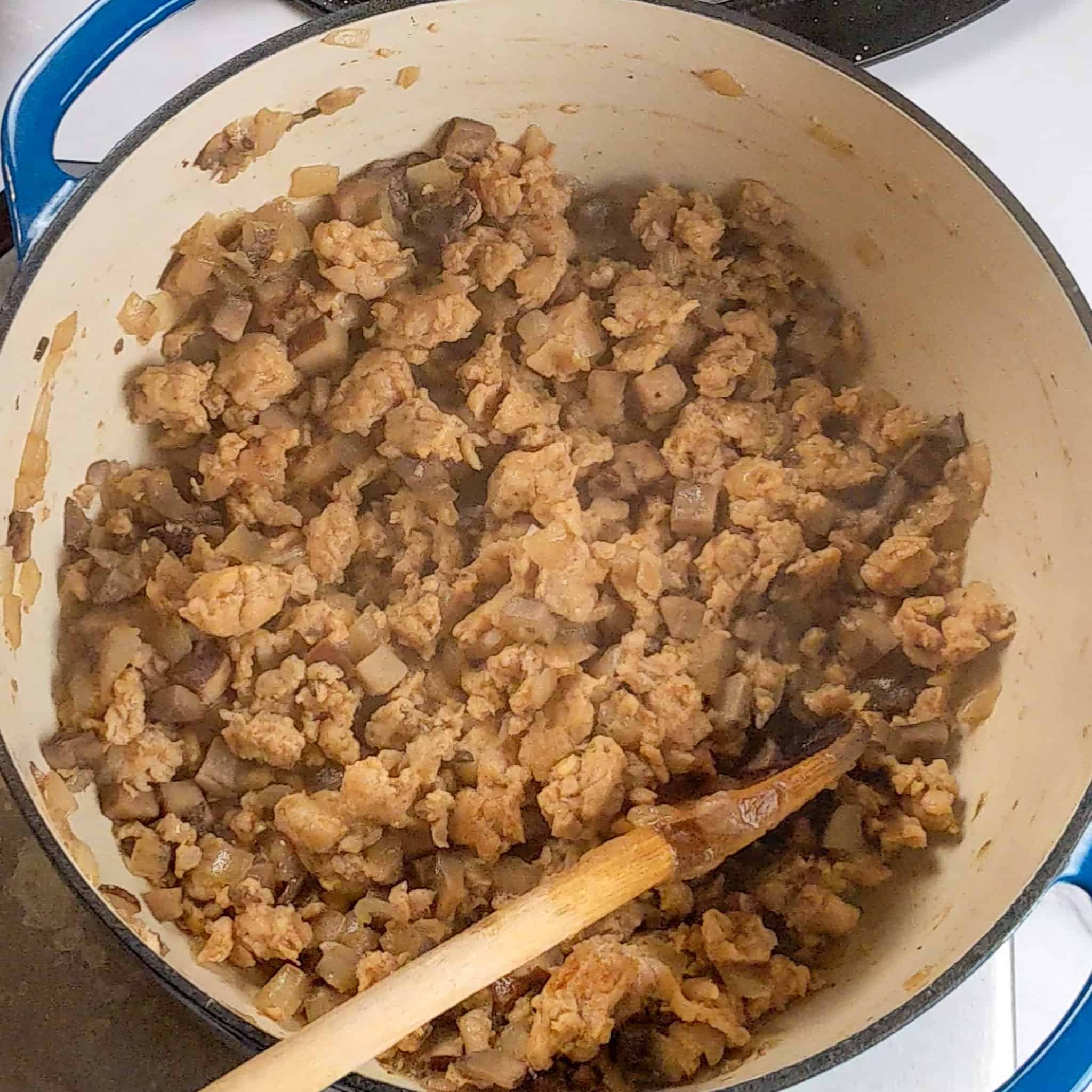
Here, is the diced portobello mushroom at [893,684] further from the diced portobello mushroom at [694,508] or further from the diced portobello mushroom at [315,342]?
the diced portobello mushroom at [315,342]

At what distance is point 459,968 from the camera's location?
3.67ft

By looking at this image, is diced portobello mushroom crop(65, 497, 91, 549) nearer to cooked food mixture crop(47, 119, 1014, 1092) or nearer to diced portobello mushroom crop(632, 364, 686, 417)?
cooked food mixture crop(47, 119, 1014, 1092)

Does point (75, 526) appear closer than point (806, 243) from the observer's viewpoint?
Yes

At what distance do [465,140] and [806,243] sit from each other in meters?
0.48

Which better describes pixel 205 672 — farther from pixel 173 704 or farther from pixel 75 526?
pixel 75 526

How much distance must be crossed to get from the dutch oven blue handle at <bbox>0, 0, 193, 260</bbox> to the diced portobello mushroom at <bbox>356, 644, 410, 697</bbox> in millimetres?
603

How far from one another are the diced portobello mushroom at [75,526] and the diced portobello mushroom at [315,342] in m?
0.33

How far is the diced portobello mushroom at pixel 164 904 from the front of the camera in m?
1.29

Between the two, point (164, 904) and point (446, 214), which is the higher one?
point (446, 214)

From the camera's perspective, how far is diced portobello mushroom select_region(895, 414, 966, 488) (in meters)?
1.53

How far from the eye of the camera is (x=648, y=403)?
5.32 feet

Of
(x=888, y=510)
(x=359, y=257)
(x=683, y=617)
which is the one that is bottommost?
(x=683, y=617)

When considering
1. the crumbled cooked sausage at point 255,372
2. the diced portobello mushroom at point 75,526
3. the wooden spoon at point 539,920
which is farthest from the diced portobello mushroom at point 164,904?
the crumbled cooked sausage at point 255,372

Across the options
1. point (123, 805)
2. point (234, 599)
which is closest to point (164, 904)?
point (123, 805)
